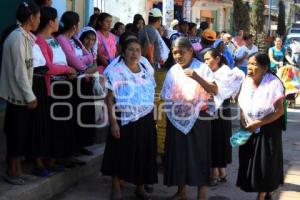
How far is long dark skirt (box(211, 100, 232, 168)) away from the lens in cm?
566

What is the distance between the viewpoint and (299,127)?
32.7ft

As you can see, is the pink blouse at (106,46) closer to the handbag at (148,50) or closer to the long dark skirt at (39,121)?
the handbag at (148,50)

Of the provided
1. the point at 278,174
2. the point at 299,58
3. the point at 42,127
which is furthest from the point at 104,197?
the point at 299,58

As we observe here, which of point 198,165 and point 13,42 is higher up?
point 13,42

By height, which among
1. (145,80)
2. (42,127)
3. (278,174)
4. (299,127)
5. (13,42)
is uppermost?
(13,42)

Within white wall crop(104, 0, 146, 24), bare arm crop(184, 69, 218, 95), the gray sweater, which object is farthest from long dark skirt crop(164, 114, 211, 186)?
white wall crop(104, 0, 146, 24)

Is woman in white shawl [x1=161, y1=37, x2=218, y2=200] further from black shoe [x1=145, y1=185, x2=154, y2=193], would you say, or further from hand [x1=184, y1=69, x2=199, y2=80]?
black shoe [x1=145, y1=185, x2=154, y2=193]

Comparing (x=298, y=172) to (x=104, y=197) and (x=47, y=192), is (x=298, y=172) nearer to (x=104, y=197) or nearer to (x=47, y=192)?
(x=104, y=197)

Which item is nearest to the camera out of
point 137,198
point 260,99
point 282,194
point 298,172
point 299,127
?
point 260,99

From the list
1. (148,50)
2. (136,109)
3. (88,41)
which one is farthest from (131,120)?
(148,50)

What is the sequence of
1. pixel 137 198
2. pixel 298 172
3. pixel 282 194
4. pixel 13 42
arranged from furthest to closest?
pixel 298 172 → pixel 282 194 → pixel 137 198 → pixel 13 42

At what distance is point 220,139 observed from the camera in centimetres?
568

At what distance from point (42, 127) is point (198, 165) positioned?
1.51m

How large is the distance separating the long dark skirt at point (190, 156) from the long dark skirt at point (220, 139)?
736 mm
